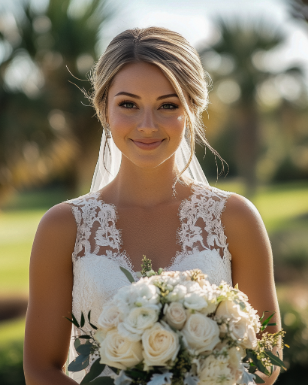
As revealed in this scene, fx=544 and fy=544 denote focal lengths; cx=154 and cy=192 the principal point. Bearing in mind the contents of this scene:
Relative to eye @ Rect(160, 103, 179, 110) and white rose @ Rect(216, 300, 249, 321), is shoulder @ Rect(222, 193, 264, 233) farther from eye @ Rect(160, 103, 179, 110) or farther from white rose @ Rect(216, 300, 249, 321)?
white rose @ Rect(216, 300, 249, 321)

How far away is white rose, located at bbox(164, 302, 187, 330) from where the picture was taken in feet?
7.39

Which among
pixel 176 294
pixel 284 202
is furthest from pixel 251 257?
pixel 284 202

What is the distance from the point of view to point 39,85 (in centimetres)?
1053

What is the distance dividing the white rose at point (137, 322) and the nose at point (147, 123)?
1235 millimetres

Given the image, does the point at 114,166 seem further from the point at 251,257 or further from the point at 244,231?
the point at 251,257

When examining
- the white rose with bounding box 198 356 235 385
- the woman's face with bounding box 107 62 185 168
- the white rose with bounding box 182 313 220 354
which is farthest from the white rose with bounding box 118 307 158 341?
the woman's face with bounding box 107 62 185 168

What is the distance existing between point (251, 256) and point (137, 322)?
130cm

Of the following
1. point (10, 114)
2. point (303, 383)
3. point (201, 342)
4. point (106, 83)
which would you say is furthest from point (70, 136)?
point (201, 342)

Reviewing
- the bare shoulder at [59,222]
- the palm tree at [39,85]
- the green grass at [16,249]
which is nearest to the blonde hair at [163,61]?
the bare shoulder at [59,222]

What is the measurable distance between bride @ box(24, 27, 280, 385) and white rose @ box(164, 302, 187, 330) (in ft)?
3.22

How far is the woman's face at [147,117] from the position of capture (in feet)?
10.5

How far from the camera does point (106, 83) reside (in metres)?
3.48

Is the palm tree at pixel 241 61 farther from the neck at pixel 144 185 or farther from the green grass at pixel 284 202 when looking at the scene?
the green grass at pixel 284 202

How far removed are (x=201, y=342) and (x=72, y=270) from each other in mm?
1403
